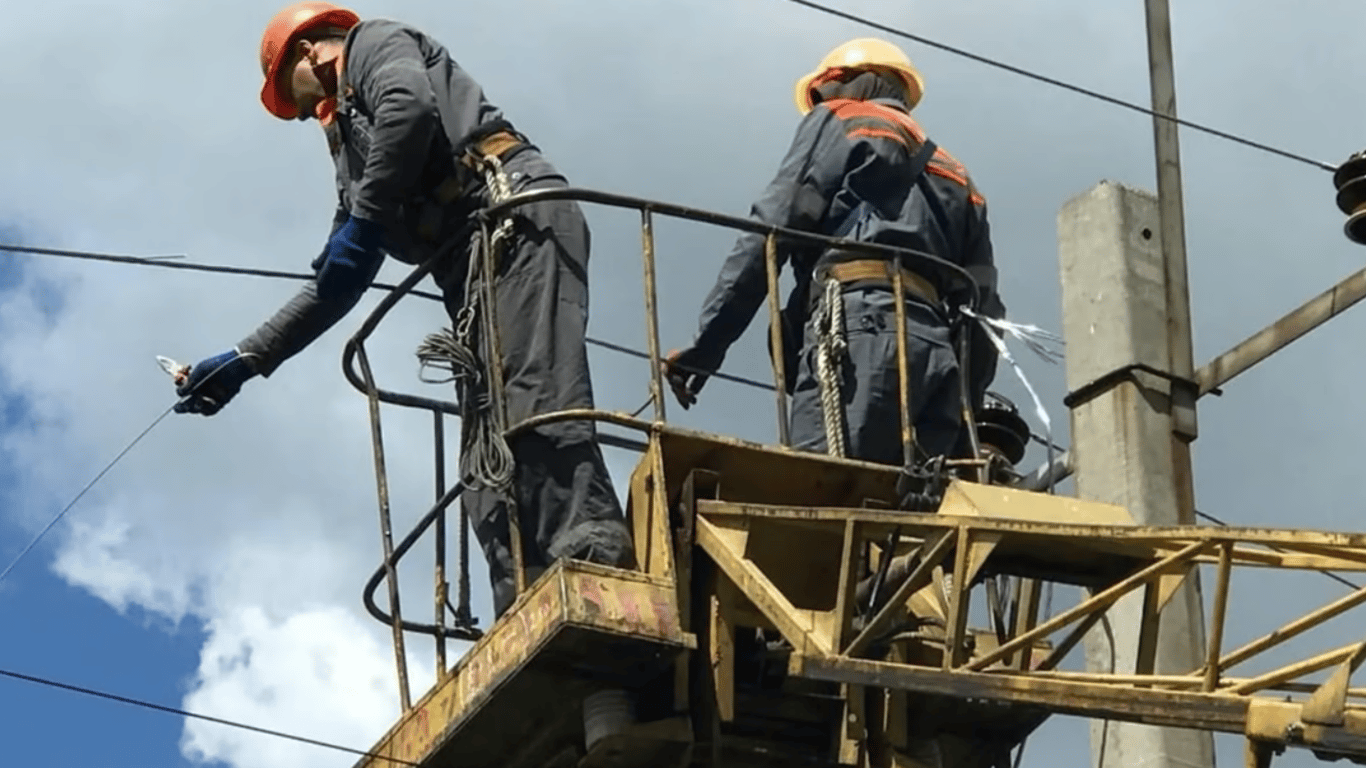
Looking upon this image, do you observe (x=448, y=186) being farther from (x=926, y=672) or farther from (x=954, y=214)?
(x=926, y=672)

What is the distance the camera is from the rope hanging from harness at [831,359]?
10.2 metres

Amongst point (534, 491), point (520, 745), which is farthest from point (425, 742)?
point (534, 491)

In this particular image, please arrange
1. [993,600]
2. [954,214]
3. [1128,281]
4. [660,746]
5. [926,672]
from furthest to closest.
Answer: [1128,281]
[954,214]
[993,600]
[660,746]
[926,672]

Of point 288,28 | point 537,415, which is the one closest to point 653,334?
point 537,415

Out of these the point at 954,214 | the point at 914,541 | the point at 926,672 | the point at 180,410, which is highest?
the point at 954,214

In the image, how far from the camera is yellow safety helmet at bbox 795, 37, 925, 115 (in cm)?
1160

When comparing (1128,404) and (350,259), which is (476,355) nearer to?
(350,259)

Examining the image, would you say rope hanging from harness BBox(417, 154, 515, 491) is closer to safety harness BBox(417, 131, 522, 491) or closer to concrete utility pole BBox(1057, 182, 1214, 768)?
safety harness BBox(417, 131, 522, 491)

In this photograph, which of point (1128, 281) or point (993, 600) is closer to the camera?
point (993, 600)

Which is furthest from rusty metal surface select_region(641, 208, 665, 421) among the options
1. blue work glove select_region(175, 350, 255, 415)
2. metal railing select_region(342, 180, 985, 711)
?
blue work glove select_region(175, 350, 255, 415)

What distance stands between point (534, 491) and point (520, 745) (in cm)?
88

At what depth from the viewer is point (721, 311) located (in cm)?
1065

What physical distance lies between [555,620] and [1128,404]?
13.8ft

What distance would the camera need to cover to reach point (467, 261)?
34.2 feet
